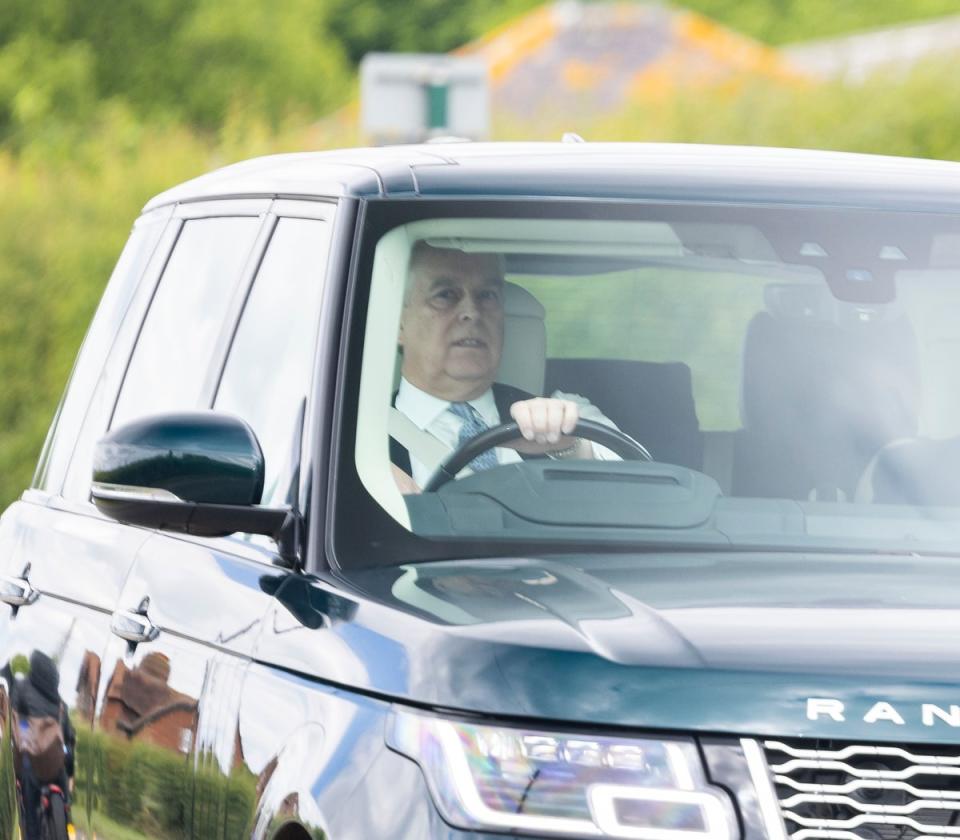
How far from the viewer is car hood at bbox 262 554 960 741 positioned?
11.8 feet

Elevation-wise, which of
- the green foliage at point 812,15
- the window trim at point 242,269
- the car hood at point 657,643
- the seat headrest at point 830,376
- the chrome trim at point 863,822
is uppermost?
the green foliage at point 812,15

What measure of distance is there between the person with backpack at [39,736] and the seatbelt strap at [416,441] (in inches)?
41.2

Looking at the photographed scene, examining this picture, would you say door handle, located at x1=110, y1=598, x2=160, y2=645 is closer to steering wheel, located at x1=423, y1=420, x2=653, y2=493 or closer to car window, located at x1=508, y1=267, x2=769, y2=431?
steering wheel, located at x1=423, y1=420, x2=653, y2=493

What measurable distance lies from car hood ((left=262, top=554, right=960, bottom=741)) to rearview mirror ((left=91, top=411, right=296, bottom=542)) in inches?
9.8

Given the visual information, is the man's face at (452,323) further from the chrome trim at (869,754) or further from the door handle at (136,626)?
the chrome trim at (869,754)

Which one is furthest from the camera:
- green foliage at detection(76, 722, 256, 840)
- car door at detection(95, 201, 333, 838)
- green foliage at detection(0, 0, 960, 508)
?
green foliage at detection(0, 0, 960, 508)

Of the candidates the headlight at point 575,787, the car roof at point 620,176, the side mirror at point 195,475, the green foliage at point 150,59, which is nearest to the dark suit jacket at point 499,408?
the side mirror at point 195,475

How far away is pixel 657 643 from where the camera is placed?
3.72 meters

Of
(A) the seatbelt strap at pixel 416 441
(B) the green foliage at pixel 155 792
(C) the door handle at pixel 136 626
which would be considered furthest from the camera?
(C) the door handle at pixel 136 626

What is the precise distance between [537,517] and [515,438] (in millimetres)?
305

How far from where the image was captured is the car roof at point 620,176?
16.2ft

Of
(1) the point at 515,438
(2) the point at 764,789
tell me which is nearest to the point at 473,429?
(1) the point at 515,438

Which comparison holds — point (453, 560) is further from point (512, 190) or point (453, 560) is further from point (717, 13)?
point (717, 13)

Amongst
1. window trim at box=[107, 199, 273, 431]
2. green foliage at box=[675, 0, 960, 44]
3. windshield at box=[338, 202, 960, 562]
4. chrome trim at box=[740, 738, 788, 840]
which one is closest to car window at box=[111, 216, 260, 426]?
window trim at box=[107, 199, 273, 431]
